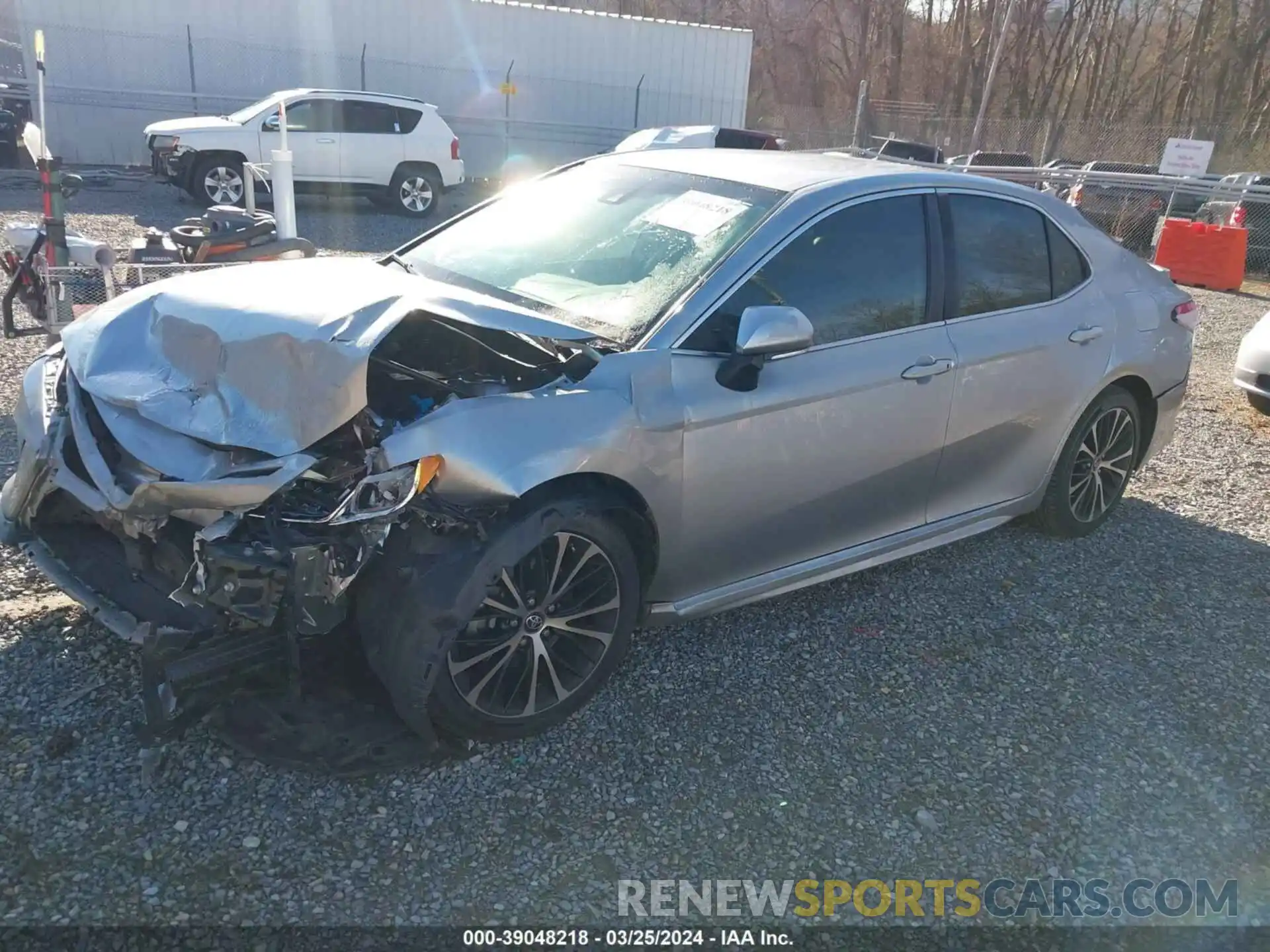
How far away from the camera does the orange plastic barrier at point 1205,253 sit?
14219 mm

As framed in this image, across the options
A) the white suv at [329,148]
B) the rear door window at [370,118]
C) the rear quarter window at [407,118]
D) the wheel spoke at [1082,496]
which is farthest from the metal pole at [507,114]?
the wheel spoke at [1082,496]

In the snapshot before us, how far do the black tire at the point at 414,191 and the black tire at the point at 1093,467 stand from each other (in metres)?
12.9

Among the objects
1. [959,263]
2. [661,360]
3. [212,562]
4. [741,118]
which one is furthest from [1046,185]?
[212,562]

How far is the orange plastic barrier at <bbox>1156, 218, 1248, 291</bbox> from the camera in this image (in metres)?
14.2

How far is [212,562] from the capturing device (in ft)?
8.59

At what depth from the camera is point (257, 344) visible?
2.96m

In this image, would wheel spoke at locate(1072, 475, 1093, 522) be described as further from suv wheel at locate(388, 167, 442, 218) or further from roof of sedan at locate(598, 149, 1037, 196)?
suv wheel at locate(388, 167, 442, 218)

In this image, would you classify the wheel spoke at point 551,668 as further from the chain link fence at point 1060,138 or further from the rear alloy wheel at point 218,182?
the chain link fence at point 1060,138

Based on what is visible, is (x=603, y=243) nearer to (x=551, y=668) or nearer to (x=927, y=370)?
(x=927, y=370)

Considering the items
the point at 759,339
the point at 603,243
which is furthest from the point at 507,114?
the point at 759,339

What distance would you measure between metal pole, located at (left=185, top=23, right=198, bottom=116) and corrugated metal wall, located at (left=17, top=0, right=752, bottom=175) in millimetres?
27

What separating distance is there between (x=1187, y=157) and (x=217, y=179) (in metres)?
18.4

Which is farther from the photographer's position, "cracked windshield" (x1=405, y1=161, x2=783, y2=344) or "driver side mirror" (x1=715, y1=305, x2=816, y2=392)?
"cracked windshield" (x1=405, y1=161, x2=783, y2=344)

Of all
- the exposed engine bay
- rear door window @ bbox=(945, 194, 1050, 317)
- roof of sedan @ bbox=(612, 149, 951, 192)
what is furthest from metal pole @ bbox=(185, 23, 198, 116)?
rear door window @ bbox=(945, 194, 1050, 317)
